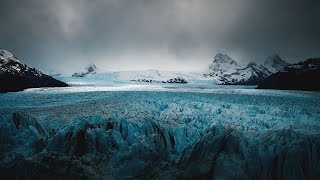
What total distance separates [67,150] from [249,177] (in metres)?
5.95

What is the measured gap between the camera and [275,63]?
16800 centimetres

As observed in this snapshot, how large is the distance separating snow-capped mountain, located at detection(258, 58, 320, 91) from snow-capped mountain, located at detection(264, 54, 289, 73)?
4544 inches

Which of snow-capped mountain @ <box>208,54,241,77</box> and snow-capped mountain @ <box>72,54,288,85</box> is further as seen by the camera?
snow-capped mountain @ <box>208,54,241,77</box>

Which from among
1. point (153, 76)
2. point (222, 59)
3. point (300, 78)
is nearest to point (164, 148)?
point (300, 78)

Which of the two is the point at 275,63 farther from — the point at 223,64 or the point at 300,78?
the point at 300,78

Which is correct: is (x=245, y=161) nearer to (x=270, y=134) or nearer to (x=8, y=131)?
(x=270, y=134)

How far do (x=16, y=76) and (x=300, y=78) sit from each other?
43.2 m

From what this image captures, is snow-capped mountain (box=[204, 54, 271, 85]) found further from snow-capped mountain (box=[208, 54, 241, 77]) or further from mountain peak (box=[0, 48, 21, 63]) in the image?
mountain peak (box=[0, 48, 21, 63])

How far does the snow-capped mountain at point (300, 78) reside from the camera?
42.8m

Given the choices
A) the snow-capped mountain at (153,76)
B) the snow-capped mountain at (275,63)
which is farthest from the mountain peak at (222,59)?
the snow-capped mountain at (153,76)

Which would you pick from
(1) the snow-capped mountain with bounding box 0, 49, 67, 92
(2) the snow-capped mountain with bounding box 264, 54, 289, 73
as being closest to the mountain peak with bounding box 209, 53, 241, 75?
(2) the snow-capped mountain with bounding box 264, 54, 289, 73

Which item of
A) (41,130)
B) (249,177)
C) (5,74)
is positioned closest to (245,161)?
(249,177)

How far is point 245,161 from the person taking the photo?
7609mm

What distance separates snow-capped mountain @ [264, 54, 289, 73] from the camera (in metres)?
163
